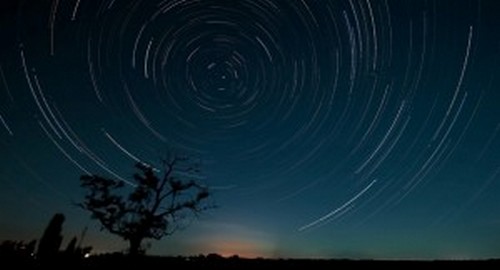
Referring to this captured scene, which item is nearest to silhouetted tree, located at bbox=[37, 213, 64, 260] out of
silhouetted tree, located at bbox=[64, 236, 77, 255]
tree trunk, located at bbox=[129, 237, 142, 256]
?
silhouetted tree, located at bbox=[64, 236, 77, 255]

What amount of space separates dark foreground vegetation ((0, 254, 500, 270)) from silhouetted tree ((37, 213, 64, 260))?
6.15 feet

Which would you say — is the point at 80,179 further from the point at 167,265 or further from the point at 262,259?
the point at 262,259

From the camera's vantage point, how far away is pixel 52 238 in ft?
103

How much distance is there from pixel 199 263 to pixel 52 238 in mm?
12482

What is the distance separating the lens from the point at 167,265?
2317 cm

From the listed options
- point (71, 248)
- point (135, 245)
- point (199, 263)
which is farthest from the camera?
point (135, 245)

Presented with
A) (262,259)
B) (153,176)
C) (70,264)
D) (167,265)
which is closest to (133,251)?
(153,176)

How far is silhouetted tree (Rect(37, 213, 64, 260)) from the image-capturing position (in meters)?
30.4

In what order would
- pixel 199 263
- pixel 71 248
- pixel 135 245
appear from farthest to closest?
pixel 135 245
pixel 71 248
pixel 199 263

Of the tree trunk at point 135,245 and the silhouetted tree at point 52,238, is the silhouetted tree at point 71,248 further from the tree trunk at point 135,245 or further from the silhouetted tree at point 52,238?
the tree trunk at point 135,245

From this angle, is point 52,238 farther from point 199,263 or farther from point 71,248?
point 199,263

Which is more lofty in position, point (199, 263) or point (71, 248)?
point (71, 248)

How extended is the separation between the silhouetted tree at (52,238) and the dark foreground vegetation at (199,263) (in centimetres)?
188

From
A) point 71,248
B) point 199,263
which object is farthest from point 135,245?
point 199,263
